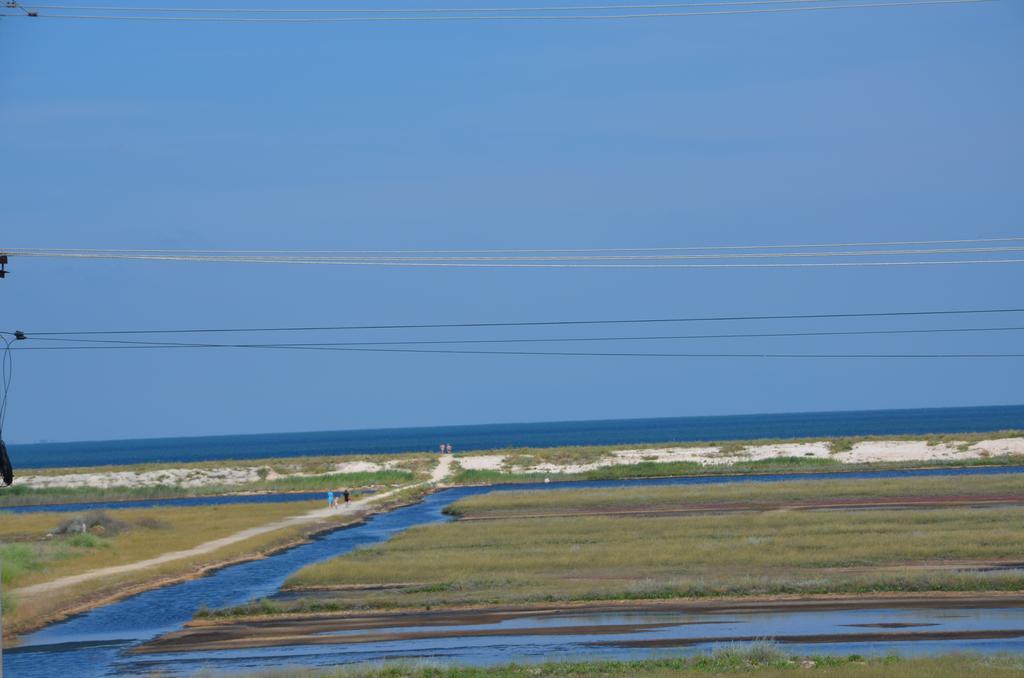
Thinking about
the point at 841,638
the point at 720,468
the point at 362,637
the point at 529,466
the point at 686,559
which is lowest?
the point at 362,637

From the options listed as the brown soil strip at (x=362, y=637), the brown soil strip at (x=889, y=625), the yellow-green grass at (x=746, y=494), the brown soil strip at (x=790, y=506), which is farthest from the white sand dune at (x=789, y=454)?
the brown soil strip at (x=362, y=637)

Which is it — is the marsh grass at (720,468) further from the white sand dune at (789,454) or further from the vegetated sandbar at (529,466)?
the white sand dune at (789,454)

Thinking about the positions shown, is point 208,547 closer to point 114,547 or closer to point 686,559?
point 114,547

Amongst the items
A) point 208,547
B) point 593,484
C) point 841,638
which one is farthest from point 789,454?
point 841,638

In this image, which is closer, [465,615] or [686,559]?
[465,615]

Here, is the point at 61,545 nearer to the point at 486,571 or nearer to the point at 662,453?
the point at 486,571

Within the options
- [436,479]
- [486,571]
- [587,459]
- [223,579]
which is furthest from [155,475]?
[486,571]
